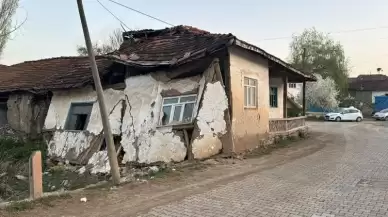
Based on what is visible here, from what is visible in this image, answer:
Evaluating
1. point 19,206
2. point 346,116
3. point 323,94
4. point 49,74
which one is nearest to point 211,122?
point 19,206

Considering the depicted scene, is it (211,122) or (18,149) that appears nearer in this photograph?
(211,122)

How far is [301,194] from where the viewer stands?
7957mm

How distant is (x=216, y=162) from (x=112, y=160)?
3.95 m

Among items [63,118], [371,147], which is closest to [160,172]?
[63,118]

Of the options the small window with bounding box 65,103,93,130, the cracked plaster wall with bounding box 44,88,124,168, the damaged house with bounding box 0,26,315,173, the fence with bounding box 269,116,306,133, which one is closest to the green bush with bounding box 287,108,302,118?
the fence with bounding box 269,116,306,133

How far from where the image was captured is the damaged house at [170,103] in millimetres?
12250

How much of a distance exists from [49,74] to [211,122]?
11119mm

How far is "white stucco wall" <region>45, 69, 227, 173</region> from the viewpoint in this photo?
1213 cm

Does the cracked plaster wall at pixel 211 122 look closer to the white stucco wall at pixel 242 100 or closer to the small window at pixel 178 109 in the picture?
the small window at pixel 178 109

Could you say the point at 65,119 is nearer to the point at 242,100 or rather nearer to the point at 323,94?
the point at 242,100

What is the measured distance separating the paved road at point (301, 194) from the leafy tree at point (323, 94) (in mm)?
33904

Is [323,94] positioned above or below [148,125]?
above

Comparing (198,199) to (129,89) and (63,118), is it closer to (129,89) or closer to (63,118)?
(129,89)

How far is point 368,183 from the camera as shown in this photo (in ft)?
29.7
